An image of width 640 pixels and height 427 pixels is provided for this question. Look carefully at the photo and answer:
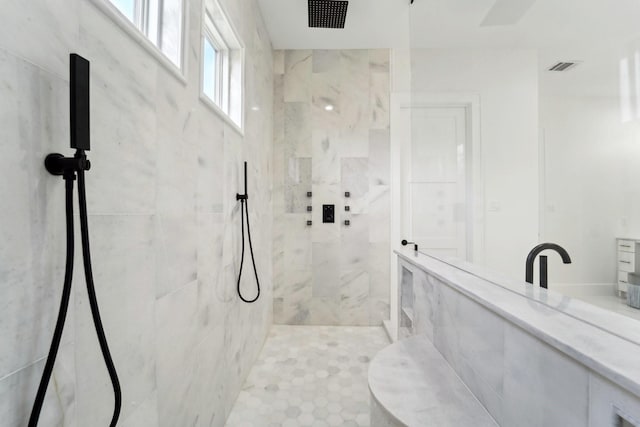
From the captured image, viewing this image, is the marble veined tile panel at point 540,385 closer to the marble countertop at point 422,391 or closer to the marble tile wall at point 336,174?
the marble countertop at point 422,391

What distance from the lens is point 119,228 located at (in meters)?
0.85

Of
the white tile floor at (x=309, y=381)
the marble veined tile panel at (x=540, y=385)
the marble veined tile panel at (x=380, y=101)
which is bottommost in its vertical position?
the white tile floor at (x=309, y=381)

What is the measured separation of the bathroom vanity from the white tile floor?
25.9 inches

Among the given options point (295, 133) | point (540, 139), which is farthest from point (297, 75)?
point (540, 139)

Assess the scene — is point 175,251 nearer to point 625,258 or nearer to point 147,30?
point 147,30

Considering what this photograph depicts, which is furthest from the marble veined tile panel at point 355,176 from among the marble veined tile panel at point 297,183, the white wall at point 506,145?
the white wall at point 506,145

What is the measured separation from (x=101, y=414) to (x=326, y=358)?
187cm

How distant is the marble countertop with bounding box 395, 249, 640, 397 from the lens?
0.60 meters

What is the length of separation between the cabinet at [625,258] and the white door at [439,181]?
75 cm

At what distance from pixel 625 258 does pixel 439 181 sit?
1.15 m

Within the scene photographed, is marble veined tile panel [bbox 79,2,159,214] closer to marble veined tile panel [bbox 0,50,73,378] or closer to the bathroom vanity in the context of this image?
marble veined tile panel [bbox 0,50,73,378]

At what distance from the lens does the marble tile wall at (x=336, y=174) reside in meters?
3.15

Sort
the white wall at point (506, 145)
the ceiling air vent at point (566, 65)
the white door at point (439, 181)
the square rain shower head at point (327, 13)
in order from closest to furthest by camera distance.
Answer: the ceiling air vent at point (566, 65) < the white wall at point (506, 145) < the white door at point (439, 181) < the square rain shower head at point (327, 13)

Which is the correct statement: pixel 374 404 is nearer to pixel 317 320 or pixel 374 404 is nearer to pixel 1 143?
pixel 1 143
